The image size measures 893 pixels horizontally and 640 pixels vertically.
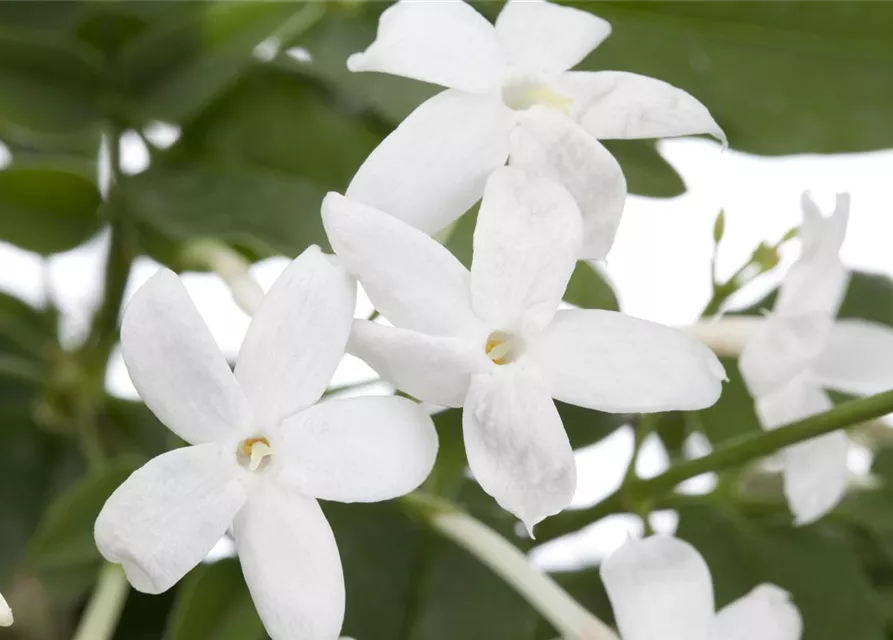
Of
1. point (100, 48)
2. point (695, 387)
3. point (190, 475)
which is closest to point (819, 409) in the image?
point (695, 387)

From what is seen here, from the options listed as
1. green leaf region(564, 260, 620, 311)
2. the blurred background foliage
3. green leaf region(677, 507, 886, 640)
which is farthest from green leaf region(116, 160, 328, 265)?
green leaf region(677, 507, 886, 640)

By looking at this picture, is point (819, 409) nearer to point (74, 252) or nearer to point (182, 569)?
point (182, 569)

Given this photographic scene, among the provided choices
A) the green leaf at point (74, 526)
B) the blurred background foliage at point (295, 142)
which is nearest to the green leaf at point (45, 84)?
the blurred background foliage at point (295, 142)

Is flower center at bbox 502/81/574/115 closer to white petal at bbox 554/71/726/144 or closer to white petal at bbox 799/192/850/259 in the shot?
white petal at bbox 554/71/726/144

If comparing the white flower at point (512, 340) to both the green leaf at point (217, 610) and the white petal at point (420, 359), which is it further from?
the green leaf at point (217, 610)

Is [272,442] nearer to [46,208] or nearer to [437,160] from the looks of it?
[437,160]

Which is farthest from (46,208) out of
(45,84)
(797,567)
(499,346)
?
(797,567)
